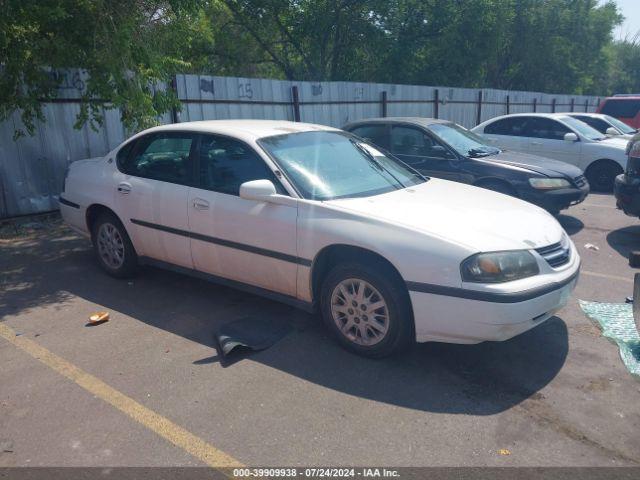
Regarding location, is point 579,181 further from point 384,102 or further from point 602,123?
point 384,102

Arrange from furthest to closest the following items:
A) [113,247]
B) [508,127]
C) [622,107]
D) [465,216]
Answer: [622,107] → [508,127] → [113,247] → [465,216]

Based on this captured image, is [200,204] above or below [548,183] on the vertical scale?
above

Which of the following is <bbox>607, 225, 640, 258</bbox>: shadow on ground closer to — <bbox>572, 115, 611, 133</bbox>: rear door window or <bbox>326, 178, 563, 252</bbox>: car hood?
<bbox>326, 178, 563, 252</bbox>: car hood

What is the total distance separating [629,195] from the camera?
677cm

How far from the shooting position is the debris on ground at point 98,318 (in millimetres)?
4629

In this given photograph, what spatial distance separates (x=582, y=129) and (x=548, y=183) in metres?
4.45

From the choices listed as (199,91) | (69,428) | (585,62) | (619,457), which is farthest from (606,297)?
(585,62)

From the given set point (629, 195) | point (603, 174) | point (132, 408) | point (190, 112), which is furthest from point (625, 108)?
point (132, 408)

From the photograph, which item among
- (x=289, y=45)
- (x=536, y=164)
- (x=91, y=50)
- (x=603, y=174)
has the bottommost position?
(x=603, y=174)

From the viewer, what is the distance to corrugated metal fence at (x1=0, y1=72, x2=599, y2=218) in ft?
26.1

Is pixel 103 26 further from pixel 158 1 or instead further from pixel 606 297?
pixel 606 297

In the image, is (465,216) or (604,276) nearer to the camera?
(465,216)

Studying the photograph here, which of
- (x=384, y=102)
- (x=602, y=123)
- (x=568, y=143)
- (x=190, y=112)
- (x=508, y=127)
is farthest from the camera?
(x=384, y=102)

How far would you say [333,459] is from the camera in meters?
2.87
